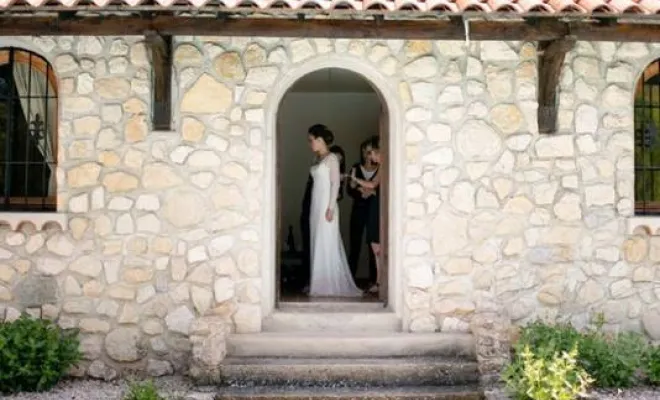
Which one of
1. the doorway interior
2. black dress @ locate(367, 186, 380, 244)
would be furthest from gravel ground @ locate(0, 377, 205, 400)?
the doorway interior

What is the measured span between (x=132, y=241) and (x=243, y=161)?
4.15 feet

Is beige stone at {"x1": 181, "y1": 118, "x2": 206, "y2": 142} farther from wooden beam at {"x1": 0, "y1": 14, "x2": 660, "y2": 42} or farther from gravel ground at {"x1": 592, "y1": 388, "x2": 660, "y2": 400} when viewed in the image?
gravel ground at {"x1": 592, "y1": 388, "x2": 660, "y2": 400}

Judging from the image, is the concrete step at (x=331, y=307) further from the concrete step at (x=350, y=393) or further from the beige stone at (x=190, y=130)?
the beige stone at (x=190, y=130)

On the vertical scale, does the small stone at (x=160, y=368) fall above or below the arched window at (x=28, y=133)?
below

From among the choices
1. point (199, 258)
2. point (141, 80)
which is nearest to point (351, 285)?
point (199, 258)

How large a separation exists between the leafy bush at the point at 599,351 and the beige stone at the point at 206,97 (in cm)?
340

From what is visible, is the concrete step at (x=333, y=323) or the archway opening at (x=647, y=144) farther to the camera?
the archway opening at (x=647, y=144)

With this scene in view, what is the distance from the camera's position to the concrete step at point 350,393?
619 cm

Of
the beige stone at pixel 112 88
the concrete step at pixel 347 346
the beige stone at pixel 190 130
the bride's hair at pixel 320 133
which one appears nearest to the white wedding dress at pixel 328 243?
the bride's hair at pixel 320 133

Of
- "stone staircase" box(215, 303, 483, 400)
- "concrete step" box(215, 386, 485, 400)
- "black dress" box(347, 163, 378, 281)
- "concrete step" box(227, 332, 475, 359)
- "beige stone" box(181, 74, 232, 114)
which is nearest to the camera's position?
"concrete step" box(215, 386, 485, 400)

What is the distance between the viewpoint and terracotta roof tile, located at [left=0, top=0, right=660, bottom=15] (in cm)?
585

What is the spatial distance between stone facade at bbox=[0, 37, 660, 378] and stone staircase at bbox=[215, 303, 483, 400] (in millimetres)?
227

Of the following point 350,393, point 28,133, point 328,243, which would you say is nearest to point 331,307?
point 328,243

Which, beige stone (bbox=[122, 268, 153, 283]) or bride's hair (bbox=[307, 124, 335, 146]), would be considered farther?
bride's hair (bbox=[307, 124, 335, 146])
